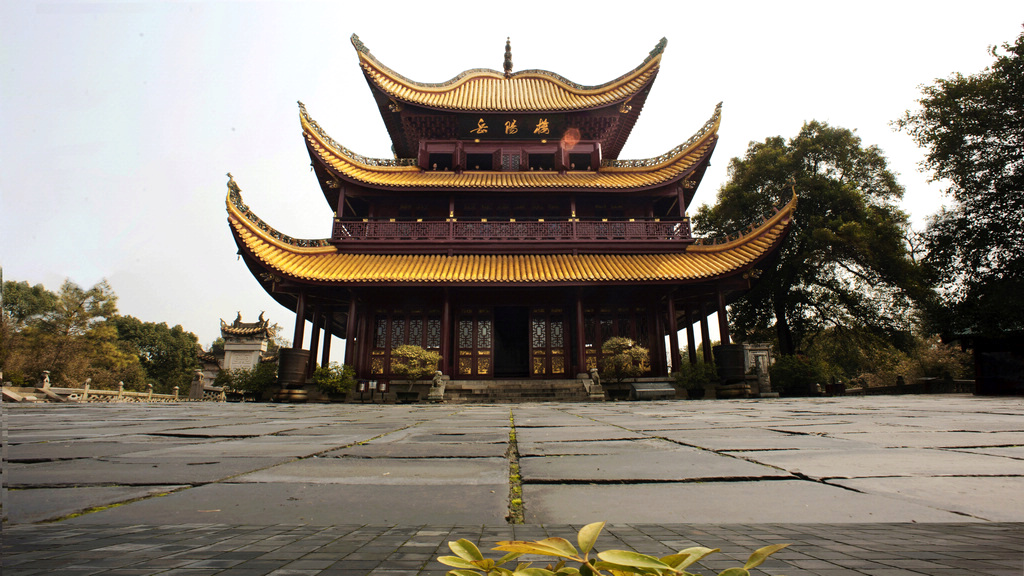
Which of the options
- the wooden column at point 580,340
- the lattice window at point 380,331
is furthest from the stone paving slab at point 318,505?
the lattice window at point 380,331

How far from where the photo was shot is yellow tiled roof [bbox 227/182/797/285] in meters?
12.7

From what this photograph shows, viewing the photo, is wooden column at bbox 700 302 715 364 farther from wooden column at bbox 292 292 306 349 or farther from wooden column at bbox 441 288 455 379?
wooden column at bbox 292 292 306 349

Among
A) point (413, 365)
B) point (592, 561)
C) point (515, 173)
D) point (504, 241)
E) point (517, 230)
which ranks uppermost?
point (515, 173)

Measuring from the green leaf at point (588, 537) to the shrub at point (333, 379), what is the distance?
12231 mm

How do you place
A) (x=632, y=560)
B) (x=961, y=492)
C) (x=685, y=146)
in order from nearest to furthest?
1. (x=632, y=560)
2. (x=961, y=492)
3. (x=685, y=146)

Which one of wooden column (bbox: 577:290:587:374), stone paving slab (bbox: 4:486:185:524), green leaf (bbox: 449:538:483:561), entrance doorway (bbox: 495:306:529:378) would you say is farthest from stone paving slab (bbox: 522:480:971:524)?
entrance doorway (bbox: 495:306:529:378)

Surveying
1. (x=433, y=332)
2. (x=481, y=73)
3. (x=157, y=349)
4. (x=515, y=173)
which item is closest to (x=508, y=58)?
(x=481, y=73)

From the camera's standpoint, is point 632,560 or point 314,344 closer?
point 632,560

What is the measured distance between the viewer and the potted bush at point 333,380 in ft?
38.9

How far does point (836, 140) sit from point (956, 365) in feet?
31.9

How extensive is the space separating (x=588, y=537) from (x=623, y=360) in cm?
1185

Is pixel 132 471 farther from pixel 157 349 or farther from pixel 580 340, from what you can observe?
pixel 157 349

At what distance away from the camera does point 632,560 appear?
0.49 metres

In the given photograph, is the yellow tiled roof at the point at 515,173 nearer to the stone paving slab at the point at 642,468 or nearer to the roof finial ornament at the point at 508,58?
the roof finial ornament at the point at 508,58
